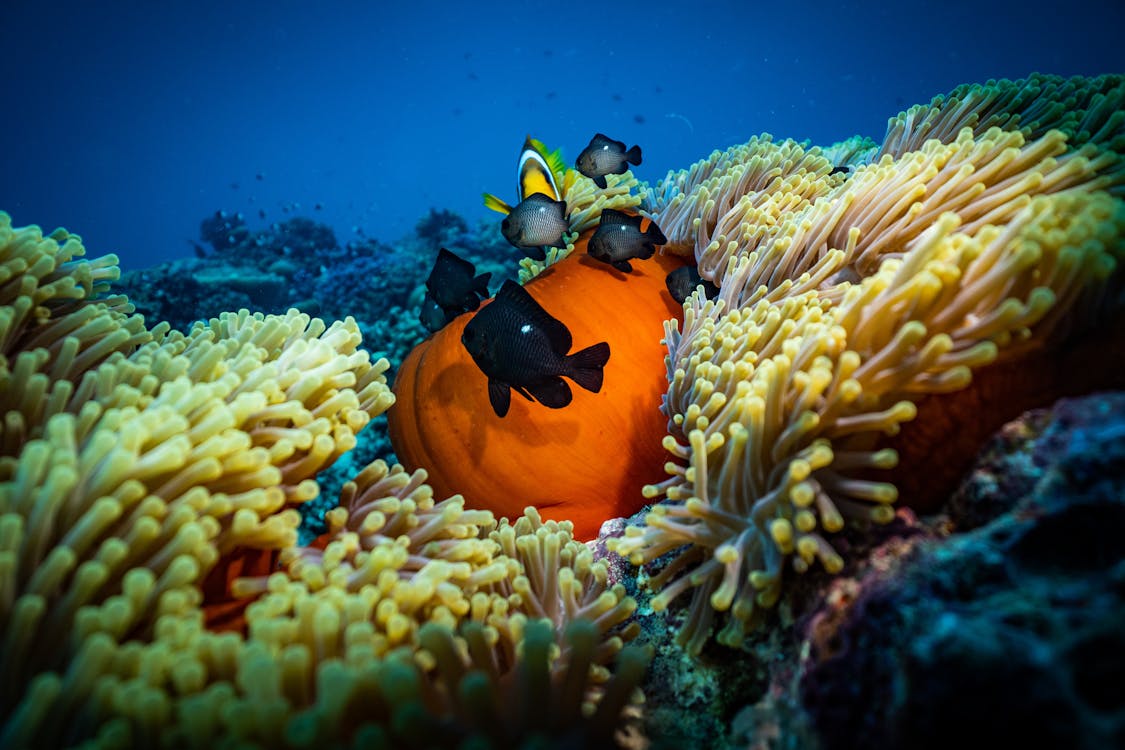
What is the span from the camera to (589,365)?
6.81 ft

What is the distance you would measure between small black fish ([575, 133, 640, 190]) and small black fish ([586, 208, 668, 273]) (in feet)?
3.42

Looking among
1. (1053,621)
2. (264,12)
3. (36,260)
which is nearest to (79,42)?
(264,12)

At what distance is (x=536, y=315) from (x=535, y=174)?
5.59 ft

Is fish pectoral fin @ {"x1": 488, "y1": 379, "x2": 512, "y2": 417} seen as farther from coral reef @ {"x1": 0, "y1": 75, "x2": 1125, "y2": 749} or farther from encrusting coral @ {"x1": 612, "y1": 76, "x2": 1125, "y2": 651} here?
encrusting coral @ {"x1": 612, "y1": 76, "x2": 1125, "y2": 651}

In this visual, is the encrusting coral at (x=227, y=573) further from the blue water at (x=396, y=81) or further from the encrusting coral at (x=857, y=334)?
the blue water at (x=396, y=81)

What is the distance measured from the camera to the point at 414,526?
1734 mm

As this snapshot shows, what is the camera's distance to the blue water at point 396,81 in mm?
41938

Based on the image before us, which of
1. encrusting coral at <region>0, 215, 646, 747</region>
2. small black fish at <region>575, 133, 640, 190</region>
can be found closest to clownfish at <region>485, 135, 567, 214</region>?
small black fish at <region>575, 133, 640, 190</region>

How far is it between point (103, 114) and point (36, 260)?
73351mm

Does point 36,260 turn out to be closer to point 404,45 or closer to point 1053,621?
point 1053,621

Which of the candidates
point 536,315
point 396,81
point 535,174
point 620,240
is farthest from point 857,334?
point 396,81

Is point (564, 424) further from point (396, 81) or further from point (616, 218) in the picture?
point (396, 81)

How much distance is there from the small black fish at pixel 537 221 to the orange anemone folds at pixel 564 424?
392mm

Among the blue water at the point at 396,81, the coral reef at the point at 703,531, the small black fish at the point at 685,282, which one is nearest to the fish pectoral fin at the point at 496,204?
the small black fish at the point at 685,282
